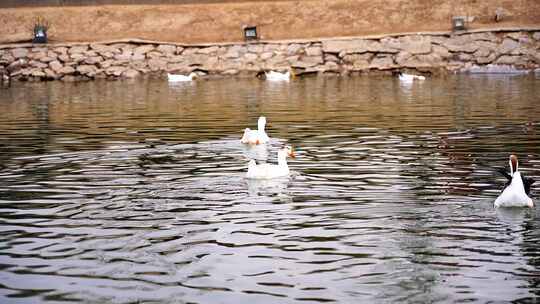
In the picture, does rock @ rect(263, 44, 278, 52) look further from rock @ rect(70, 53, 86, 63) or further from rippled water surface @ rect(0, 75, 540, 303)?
rippled water surface @ rect(0, 75, 540, 303)

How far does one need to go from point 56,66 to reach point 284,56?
9556 mm

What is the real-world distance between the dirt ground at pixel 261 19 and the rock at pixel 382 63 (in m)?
1.61

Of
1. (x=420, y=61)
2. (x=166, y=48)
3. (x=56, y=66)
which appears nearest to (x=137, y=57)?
(x=166, y=48)

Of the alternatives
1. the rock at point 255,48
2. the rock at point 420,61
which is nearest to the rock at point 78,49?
the rock at point 255,48

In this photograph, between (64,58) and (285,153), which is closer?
(285,153)

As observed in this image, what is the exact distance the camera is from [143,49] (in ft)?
144

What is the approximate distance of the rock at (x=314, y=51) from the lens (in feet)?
138

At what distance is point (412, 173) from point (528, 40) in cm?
2719

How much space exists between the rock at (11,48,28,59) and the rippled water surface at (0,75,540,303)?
20.2 meters

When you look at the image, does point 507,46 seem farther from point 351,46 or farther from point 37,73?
point 37,73

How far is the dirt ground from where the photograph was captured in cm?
4356

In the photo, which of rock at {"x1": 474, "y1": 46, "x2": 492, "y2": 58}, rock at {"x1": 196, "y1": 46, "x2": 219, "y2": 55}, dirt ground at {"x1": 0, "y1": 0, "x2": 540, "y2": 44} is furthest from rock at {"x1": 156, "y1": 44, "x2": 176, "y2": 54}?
rock at {"x1": 474, "y1": 46, "x2": 492, "y2": 58}

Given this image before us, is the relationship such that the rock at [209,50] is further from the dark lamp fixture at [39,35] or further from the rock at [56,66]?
the dark lamp fixture at [39,35]

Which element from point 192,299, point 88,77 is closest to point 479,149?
point 192,299
